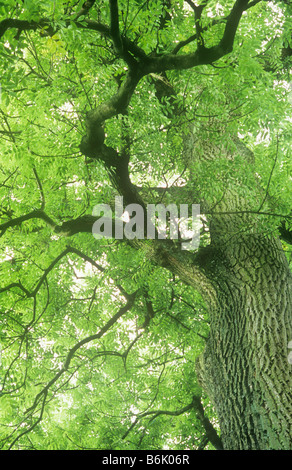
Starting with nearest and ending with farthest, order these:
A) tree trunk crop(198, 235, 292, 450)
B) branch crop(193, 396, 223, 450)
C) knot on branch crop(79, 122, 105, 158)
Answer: tree trunk crop(198, 235, 292, 450)
knot on branch crop(79, 122, 105, 158)
branch crop(193, 396, 223, 450)

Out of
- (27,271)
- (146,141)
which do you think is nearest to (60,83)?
(146,141)

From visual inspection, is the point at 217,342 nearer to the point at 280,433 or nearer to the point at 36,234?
the point at 280,433

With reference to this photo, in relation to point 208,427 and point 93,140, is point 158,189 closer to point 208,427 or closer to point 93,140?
point 93,140

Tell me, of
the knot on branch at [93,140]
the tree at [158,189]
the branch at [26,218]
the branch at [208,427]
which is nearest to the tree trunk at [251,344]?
the tree at [158,189]

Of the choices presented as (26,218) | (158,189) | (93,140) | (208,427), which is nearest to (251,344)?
(93,140)

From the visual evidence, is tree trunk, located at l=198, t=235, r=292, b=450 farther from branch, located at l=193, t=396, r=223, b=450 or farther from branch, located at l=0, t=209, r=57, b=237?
branch, located at l=193, t=396, r=223, b=450

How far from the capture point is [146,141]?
4473 millimetres

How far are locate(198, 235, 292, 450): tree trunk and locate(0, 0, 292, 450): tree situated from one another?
0.05 ft

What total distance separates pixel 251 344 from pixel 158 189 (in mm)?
2971

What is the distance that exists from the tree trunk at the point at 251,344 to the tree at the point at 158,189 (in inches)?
0.6

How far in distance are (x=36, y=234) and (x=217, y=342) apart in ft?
11.4

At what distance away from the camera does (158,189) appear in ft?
20.1

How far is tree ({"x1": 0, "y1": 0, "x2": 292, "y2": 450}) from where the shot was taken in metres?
3.49

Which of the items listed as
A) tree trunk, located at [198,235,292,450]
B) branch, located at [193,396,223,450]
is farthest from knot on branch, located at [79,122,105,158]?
branch, located at [193,396,223,450]
